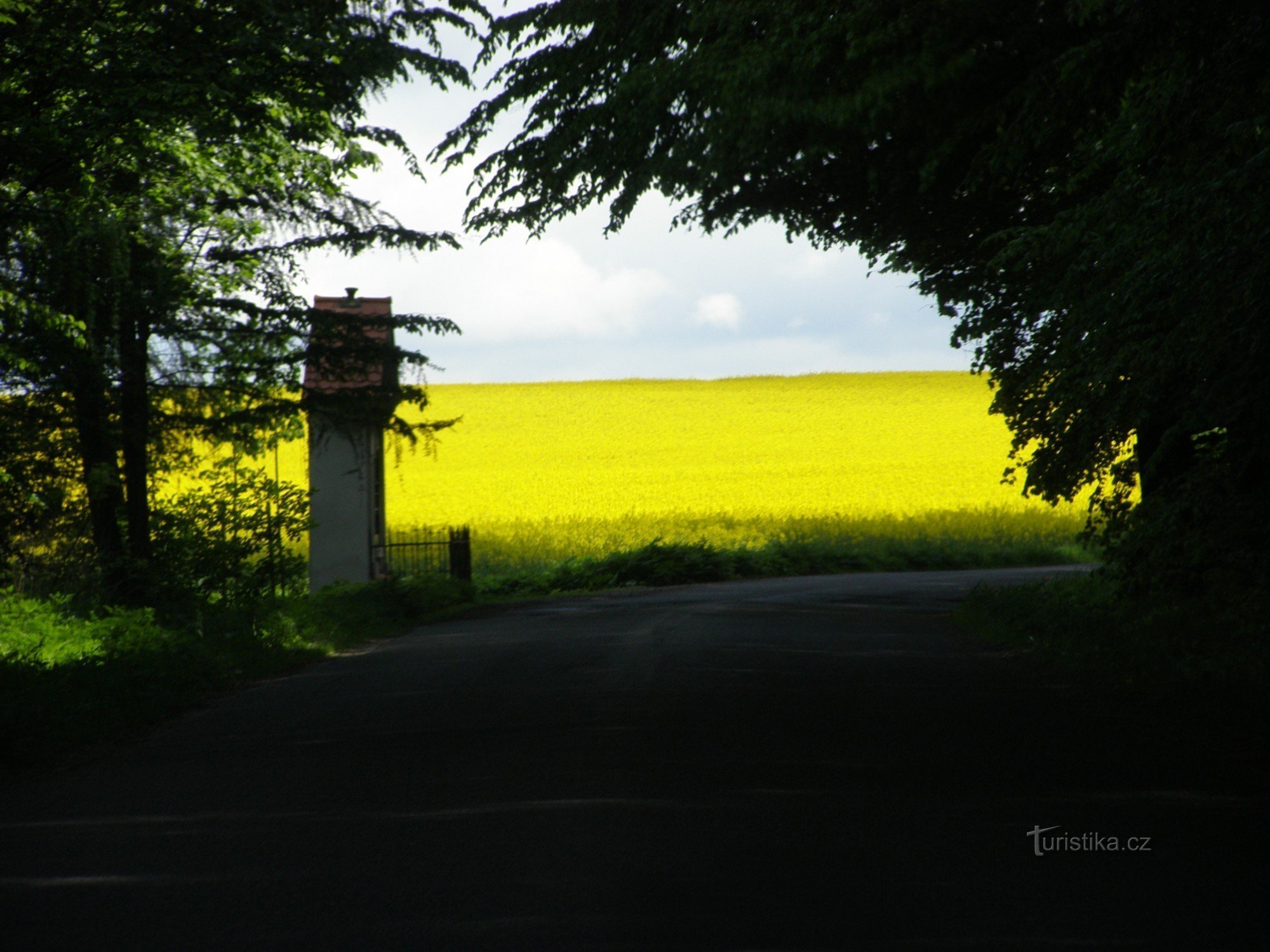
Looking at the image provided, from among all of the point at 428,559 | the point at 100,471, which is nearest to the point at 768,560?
the point at 428,559

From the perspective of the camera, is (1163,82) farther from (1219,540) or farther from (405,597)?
(405,597)

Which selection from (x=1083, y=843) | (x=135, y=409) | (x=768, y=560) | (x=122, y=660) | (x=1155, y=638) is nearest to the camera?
(x=1083, y=843)

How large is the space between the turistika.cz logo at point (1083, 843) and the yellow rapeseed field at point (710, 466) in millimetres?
15824

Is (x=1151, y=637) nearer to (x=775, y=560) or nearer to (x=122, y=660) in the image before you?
(x=122, y=660)

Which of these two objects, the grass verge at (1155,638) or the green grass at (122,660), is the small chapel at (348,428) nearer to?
the green grass at (122,660)

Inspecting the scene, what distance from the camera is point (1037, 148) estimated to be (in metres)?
9.71

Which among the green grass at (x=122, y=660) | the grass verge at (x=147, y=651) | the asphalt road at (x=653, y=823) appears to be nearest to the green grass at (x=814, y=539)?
the grass verge at (x=147, y=651)

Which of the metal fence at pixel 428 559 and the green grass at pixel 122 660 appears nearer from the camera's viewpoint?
the green grass at pixel 122 660

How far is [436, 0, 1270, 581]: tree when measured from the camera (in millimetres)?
8055

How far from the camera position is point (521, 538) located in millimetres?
38094

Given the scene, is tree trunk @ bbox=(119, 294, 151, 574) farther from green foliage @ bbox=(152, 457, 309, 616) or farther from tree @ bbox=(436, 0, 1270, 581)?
tree @ bbox=(436, 0, 1270, 581)

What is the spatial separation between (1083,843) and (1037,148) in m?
5.88

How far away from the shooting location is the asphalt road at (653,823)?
4699 millimetres

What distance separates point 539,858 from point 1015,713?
5097 millimetres
